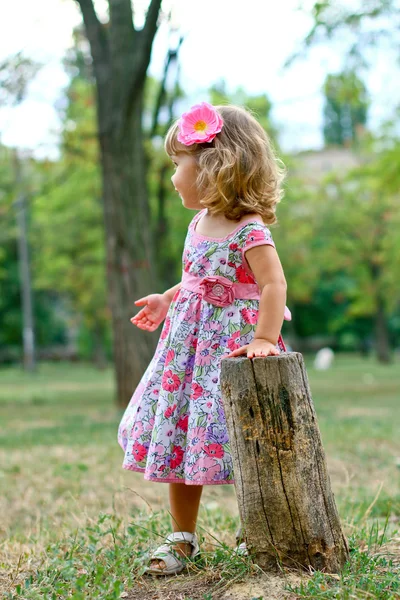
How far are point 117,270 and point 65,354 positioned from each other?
36428 millimetres

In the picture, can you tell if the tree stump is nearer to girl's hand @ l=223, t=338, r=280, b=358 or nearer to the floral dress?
girl's hand @ l=223, t=338, r=280, b=358

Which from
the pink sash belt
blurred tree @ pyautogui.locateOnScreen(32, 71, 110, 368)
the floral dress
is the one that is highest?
blurred tree @ pyautogui.locateOnScreen(32, 71, 110, 368)

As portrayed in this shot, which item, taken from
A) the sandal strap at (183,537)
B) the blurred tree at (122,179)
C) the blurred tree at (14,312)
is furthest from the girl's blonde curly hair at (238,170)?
the blurred tree at (14,312)

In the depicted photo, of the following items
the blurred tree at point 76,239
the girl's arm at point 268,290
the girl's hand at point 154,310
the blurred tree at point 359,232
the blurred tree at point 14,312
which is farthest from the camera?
the blurred tree at point 14,312

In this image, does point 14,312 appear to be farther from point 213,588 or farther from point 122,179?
Result: point 213,588

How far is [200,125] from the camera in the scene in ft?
9.50

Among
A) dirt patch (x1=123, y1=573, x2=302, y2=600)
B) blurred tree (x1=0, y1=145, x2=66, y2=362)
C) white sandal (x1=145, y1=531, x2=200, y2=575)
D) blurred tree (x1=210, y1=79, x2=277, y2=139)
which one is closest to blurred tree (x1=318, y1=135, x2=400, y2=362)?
blurred tree (x1=210, y1=79, x2=277, y2=139)

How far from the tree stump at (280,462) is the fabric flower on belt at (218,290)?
357mm

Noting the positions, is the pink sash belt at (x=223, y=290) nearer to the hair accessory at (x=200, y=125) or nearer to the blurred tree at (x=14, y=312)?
the hair accessory at (x=200, y=125)

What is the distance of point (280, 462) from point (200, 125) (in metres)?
1.30

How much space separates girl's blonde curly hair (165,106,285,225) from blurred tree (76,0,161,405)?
5.97 metres

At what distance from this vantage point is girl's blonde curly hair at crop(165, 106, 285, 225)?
112 inches

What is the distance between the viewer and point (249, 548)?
2611 millimetres

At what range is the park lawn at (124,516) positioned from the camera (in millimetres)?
2500
